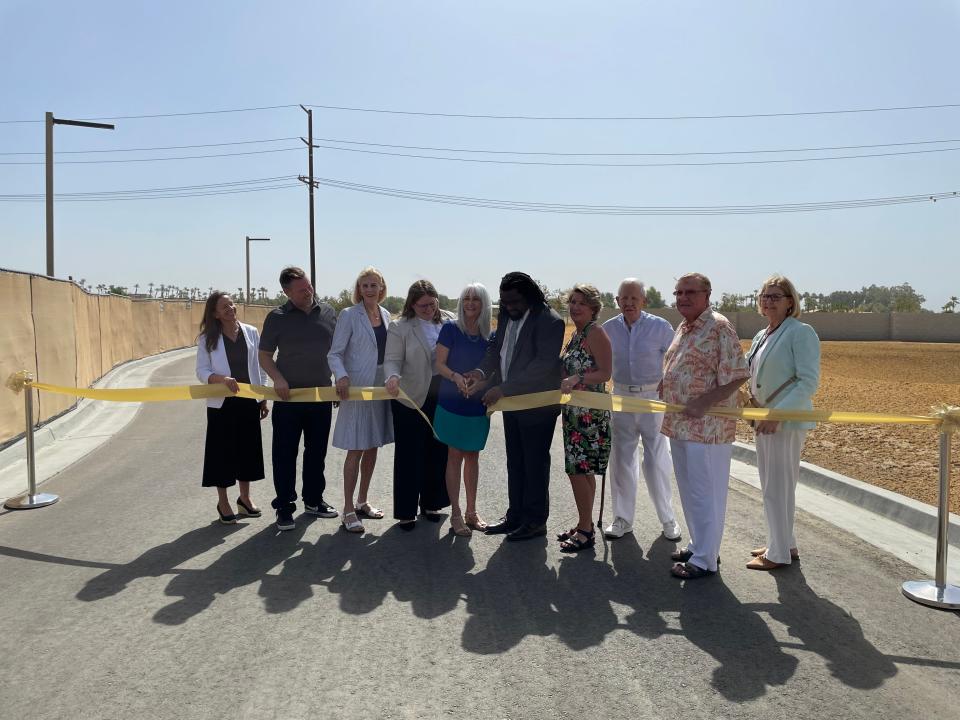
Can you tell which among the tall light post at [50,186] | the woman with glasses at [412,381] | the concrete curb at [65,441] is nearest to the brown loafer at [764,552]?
the woman with glasses at [412,381]

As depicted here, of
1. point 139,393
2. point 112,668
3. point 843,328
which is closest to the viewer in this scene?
point 112,668

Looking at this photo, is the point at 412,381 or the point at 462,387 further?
the point at 412,381

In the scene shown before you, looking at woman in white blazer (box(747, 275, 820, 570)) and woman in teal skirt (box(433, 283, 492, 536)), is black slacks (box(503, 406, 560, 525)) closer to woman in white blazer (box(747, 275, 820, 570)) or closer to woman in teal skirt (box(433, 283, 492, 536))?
woman in teal skirt (box(433, 283, 492, 536))

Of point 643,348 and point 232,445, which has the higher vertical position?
point 643,348

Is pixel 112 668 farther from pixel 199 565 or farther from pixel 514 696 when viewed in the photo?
pixel 514 696

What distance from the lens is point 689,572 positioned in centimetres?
484

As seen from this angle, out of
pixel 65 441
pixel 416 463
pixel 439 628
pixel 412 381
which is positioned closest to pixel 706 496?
pixel 439 628

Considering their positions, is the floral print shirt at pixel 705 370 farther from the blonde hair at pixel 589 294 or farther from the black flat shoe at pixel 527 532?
the black flat shoe at pixel 527 532

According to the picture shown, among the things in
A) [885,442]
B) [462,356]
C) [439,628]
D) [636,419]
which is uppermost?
[462,356]

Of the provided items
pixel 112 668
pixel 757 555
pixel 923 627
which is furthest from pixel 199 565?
pixel 923 627

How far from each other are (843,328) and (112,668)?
61.9 meters

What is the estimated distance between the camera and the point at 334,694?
10.8 ft

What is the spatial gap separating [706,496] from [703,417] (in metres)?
0.52

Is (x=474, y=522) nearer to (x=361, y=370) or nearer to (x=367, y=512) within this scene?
(x=367, y=512)
